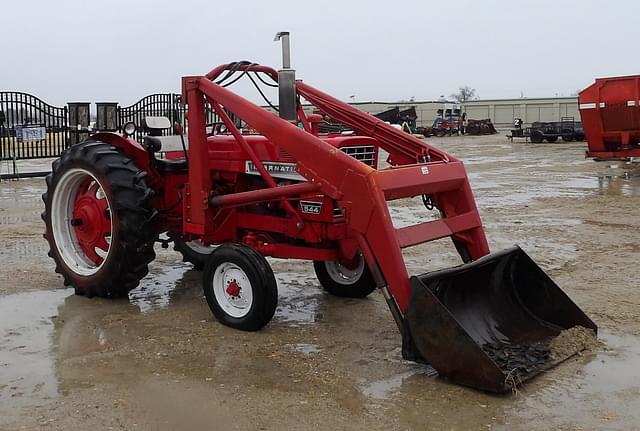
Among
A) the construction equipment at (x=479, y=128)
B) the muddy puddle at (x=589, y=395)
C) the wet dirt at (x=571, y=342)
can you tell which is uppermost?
the construction equipment at (x=479, y=128)

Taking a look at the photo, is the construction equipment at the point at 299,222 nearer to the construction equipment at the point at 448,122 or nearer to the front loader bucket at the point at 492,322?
the front loader bucket at the point at 492,322

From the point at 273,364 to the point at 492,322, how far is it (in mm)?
1375

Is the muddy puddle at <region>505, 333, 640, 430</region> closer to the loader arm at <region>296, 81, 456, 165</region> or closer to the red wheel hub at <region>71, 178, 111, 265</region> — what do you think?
the loader arm at <region>296, 81, 456, 165</region>

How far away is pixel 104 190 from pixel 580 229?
5.97m

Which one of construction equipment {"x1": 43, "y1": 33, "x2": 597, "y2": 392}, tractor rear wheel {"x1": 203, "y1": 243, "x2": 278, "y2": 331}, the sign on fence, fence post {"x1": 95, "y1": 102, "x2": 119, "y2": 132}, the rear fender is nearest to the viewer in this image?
construction equipment {"x1": 43, "y1": 33, "x2": 597, "y2": 392}

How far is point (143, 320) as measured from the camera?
5.36m

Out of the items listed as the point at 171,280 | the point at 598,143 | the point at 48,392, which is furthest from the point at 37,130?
the point at 48,392

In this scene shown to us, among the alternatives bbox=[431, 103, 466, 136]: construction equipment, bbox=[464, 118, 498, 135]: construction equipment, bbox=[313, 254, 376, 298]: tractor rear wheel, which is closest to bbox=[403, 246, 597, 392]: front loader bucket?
bbox=[313, 254, 376, 298]: tractor rear wheel

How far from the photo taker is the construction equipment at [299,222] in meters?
4.26

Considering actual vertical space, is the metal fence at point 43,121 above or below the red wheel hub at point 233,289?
above

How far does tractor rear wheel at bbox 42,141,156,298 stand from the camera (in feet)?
18.2

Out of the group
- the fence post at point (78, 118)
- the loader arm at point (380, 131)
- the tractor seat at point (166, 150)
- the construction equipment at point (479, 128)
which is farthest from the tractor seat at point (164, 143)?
the construction equipment at point (479, 128)

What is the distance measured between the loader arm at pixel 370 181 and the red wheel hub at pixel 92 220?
2.94 ft

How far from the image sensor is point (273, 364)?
4.45 meters
